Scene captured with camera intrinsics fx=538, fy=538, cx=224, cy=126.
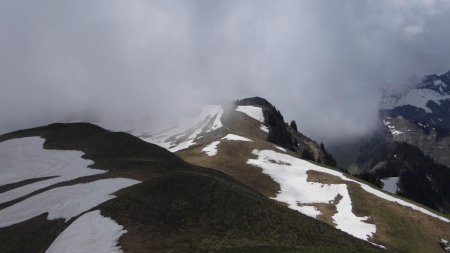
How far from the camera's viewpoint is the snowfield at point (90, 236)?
42562 millimetres

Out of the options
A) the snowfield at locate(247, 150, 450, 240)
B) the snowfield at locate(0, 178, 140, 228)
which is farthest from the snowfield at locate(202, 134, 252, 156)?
the snowfield at locate(0, 178, 140, 228)

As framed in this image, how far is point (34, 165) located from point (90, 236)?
4908 cm

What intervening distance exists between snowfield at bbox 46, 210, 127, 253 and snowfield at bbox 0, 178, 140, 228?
426 centimetres

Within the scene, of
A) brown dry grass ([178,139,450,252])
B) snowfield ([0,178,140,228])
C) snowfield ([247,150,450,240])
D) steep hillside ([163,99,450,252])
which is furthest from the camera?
snowfield ([247,150,450,240])

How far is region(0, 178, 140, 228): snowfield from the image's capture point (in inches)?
2130

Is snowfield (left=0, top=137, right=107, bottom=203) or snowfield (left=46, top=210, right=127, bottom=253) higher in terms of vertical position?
snowfield (left=0, top=137, right=107, bottom=203)

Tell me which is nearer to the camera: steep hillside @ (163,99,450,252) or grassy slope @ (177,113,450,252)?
grassy slope @ (177,113,450,252)

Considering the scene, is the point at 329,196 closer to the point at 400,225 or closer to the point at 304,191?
the point at 304,191

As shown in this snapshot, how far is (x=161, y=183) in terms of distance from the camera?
55812 mm

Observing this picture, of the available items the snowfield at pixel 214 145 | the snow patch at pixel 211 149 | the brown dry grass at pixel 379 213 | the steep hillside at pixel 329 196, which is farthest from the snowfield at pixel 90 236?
the snowfield at pixel 214 145

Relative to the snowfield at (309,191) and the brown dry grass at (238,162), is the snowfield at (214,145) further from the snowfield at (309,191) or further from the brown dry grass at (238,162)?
the snowfield at (309,191)

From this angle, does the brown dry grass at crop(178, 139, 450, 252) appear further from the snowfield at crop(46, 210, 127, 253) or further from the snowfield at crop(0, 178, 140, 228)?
the snowfield at crop(46, 210, 127, 253)

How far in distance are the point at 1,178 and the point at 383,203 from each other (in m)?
63.8

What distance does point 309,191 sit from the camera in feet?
339
